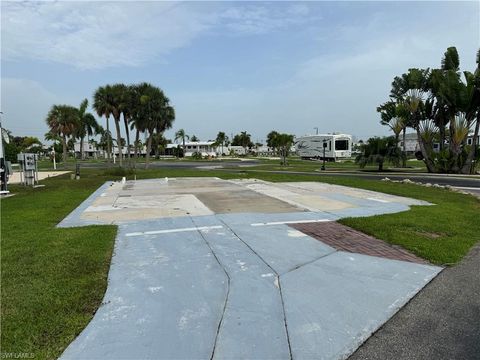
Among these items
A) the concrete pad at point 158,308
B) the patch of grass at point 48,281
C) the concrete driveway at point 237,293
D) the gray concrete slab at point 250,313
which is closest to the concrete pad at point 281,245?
the concrete driveway at point 237,293

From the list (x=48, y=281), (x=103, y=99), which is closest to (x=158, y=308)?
(x=48, y=281)

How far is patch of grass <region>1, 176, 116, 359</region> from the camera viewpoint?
3.08 metres

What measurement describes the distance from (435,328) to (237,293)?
1.90 metres

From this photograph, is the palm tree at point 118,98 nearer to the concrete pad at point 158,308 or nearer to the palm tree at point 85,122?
the palm tree at point 85,122

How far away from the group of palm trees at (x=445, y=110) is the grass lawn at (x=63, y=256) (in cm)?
1729

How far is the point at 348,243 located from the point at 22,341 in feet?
15.5

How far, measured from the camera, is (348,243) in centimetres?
614

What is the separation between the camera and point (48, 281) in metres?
4.23

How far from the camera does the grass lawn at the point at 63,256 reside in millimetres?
3213

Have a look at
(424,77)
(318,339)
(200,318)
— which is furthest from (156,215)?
(424,77)

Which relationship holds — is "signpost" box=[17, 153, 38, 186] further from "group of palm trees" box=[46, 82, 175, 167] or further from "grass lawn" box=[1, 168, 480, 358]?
"group of palm trees" box=[46, 82, 175, 167]

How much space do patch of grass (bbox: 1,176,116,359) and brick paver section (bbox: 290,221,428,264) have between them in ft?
11.5

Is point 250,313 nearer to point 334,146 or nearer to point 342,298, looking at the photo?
point 342,298

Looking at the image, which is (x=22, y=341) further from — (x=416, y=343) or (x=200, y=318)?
(x=416, y=343)
